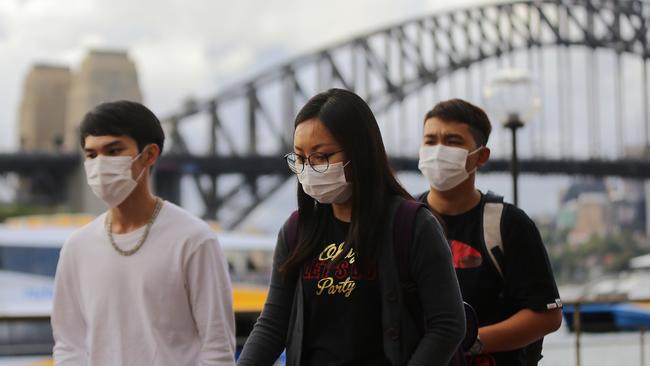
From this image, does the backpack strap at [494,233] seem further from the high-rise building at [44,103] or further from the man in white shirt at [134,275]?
the high-rise building at [44,103]

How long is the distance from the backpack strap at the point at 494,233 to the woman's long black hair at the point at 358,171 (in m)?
0.51

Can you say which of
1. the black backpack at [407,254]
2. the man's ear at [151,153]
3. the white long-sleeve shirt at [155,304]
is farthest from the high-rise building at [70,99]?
the black backpack at [407,254]

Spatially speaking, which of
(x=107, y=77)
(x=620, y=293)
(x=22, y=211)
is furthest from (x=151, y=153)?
(x=107, y=77)

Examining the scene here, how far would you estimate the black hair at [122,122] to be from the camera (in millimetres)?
2340

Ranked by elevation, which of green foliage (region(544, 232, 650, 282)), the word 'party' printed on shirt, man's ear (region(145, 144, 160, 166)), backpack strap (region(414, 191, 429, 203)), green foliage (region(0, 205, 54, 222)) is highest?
man's ear (region(145, 144, 160, 166))

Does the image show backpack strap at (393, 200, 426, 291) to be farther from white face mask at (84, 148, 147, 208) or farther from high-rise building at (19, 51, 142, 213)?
high-rise building at (19, 51, 142, 213)

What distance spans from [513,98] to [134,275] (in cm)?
591

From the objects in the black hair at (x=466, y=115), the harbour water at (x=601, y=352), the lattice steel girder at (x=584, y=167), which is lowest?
the lattice steel girder at (x=584, y=167)

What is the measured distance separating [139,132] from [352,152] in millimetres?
799

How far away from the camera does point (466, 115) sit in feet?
8.16

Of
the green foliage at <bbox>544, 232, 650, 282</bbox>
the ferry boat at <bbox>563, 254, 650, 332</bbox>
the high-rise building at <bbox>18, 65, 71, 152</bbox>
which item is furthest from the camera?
the high-rise building at <bbox>18, 65, 71, 152</bbox>

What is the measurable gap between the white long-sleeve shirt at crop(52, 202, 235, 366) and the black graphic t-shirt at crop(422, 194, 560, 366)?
635 millimetres

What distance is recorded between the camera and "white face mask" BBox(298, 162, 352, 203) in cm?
181

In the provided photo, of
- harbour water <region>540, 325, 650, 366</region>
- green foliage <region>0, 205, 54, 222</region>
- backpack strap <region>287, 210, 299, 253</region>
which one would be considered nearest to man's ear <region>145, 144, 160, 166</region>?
backpack strap <region>287, 210, 299, 253</region>
